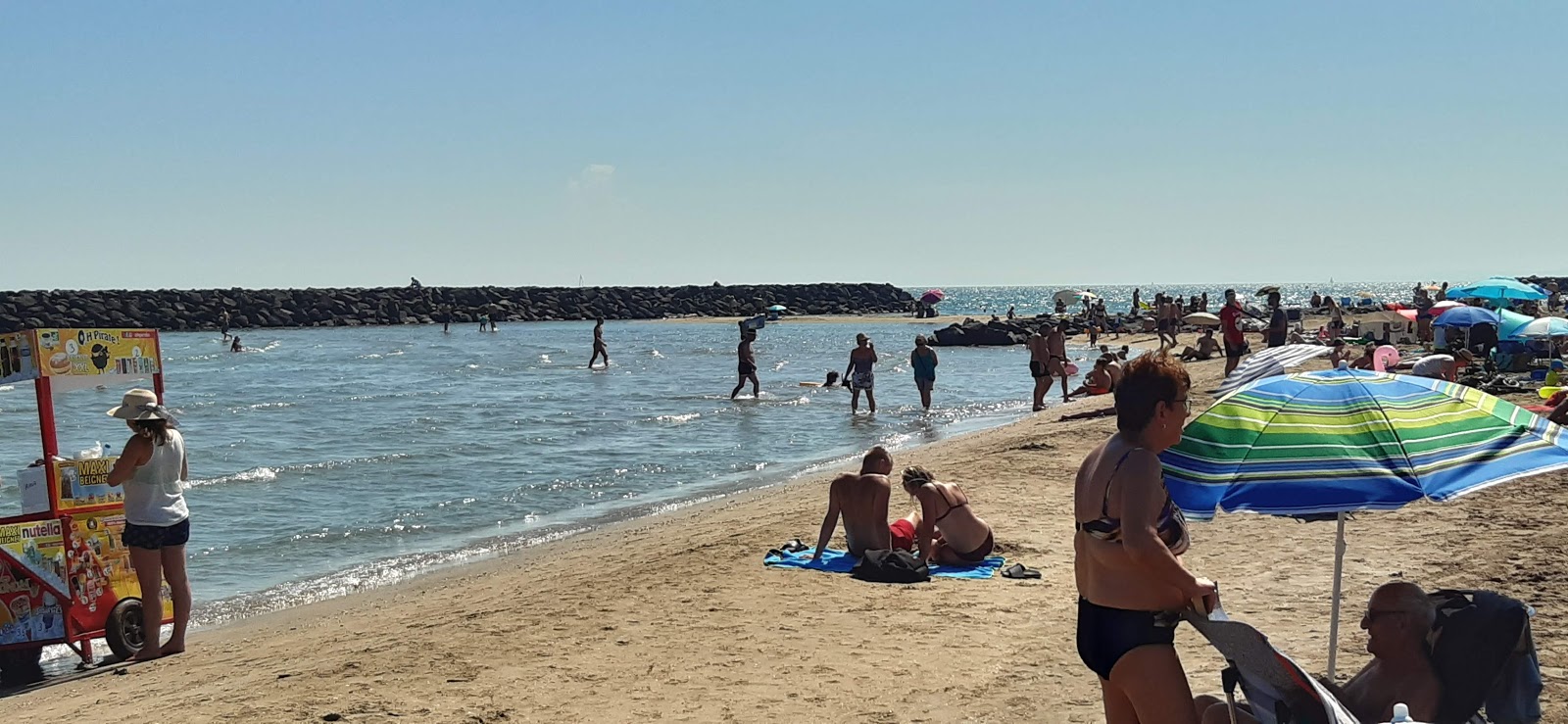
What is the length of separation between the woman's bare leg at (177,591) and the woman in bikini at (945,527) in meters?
4.26

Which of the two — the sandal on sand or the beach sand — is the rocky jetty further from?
the sandal on sand

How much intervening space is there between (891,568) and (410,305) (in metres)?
76.3

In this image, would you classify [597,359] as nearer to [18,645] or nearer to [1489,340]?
[1489,340]

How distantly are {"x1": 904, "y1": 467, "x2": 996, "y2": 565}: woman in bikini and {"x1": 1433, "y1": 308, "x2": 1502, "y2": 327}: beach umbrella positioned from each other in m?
13.7

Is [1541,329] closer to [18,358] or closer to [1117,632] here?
[1117,632]

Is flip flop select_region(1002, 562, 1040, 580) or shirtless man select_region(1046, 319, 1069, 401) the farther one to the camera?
shirtless man select_region(1046, 319, 1069, 401)

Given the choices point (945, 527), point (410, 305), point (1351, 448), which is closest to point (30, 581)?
point (945, 527)

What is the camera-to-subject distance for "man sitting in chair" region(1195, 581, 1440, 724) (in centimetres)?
354

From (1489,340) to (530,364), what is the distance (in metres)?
27.8

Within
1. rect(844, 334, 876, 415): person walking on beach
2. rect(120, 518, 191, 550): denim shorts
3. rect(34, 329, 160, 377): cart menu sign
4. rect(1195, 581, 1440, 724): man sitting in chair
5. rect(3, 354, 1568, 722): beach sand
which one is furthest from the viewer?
rect(844, 334, 876, 415): person walking on beach

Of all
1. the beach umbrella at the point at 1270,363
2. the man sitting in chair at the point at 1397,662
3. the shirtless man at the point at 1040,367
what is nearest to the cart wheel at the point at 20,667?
the man sitting in chair at the point at 1397,662

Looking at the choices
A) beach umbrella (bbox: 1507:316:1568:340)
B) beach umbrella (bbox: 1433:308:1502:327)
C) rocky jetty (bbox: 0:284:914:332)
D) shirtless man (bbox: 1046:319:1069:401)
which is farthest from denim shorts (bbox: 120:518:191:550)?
rocky jetty (bbox: 0:284:914:332)

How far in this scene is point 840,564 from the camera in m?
8.11

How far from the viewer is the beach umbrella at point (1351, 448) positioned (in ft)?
11.9
